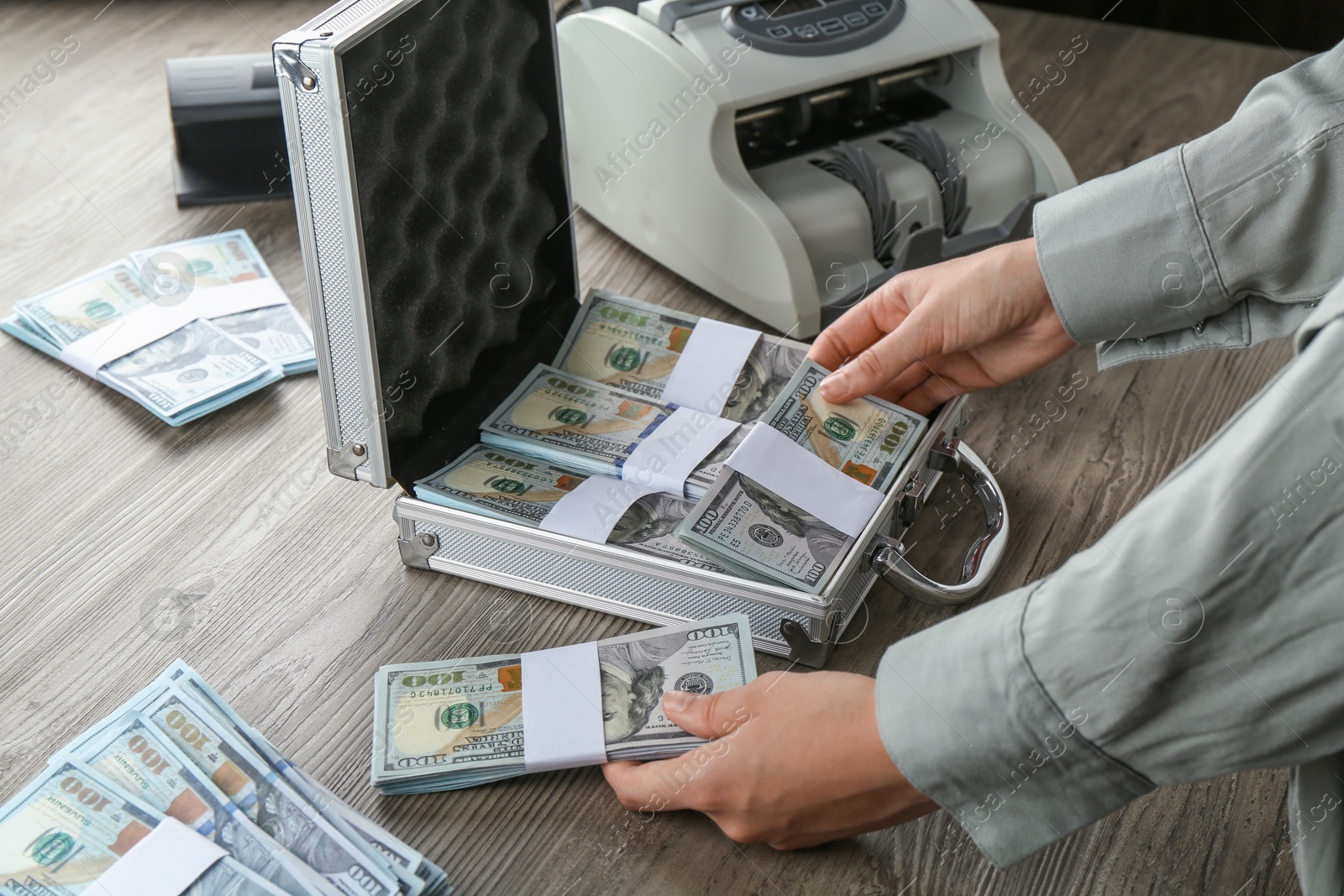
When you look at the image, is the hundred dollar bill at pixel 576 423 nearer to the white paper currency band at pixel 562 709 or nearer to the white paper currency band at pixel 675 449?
the white paper currency band at pixel 675 449

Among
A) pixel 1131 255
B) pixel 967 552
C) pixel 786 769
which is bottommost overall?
pixel 967 552

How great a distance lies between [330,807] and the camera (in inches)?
29.6

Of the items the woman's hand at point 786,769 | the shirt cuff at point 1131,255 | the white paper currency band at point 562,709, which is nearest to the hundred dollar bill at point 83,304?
the white paper currency band at point 562,709

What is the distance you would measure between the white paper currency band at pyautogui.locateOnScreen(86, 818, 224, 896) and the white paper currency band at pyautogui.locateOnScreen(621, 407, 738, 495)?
0.42 meters

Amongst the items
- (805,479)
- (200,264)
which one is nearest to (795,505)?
(805,479)

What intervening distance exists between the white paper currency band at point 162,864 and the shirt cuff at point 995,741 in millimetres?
446

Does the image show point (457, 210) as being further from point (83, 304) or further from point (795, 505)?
point (83, 304)

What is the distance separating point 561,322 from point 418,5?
36 cm

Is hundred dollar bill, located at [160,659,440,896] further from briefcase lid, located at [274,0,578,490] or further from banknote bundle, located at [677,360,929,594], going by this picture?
banknote bundle, located at [677,360,929,594]

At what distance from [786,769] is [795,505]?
0.28 meters

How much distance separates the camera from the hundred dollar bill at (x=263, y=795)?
71 cm

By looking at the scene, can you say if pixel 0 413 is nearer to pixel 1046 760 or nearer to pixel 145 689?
pixel 145 689

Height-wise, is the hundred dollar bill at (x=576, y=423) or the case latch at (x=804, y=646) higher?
the hundred dollar bill at (x=576, y=423)

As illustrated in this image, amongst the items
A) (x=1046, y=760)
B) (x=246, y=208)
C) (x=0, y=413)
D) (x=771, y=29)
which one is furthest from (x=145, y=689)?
(x=771, y=29)
